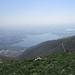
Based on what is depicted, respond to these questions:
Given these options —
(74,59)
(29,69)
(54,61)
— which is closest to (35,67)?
(29,69)

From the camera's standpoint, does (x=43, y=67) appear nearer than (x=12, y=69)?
Yes

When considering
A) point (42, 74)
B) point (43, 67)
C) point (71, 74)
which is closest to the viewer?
point (71, 74)

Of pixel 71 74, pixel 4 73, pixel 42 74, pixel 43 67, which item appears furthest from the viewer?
pixel 4 73

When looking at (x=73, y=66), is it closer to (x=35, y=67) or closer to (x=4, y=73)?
(x=35, y=67)

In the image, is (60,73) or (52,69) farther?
(52,69)

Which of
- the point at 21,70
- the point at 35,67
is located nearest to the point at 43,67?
the point at 35,67

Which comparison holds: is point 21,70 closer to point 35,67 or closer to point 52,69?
point 35,67

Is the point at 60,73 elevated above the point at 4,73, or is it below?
above

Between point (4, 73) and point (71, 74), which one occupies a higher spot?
point (71, 74)

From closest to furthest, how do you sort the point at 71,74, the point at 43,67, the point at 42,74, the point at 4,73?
the point at 71,74 < the point at 42,74 < the point at 43,67 < the point at 4,73
